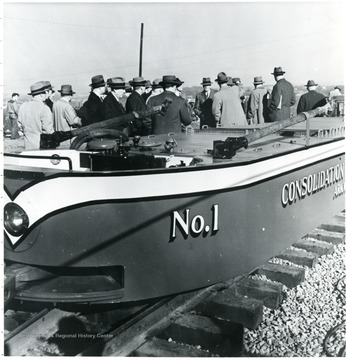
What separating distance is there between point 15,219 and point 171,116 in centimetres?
309

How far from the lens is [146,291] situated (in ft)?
11.4

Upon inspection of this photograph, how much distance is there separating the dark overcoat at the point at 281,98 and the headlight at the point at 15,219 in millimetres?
4777

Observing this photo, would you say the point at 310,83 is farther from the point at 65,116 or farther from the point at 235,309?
the point at 235,309

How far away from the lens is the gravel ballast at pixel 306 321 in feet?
11.5

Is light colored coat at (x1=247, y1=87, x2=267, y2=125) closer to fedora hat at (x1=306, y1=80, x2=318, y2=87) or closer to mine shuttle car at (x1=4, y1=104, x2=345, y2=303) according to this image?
fedora hat at (x1=306, y1=80, x2=318, y2=87)

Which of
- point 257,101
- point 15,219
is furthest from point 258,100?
point 15,219

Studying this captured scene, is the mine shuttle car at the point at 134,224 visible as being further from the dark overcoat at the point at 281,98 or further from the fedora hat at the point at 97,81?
the dark overcoat at the point at 281,98

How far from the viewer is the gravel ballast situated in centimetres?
351

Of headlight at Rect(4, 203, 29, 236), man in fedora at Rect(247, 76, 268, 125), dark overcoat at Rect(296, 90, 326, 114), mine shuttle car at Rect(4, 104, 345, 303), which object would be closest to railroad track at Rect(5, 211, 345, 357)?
mine shuttle car at Rect(4, 104, 345, 303)

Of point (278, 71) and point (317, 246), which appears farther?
point (278, 71)

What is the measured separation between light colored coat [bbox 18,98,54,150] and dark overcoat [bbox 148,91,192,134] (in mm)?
1223

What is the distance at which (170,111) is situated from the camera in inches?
238

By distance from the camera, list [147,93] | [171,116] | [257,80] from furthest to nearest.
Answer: [147,93], [257,80], [171,116]

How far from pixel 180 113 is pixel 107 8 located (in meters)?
2.26
